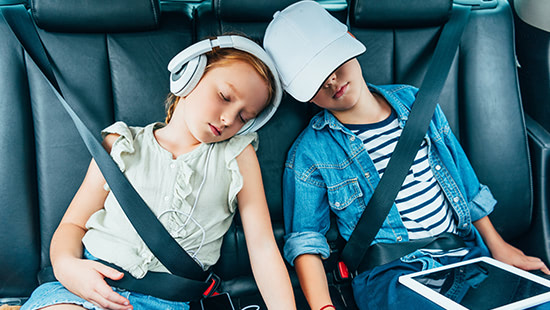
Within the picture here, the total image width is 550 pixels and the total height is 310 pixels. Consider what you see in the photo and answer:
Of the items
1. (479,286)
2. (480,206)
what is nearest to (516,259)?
(480,206)

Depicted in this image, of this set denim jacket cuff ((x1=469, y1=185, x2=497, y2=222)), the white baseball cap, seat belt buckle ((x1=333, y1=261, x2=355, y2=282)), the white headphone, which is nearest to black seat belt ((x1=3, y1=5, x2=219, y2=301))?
the white headphone

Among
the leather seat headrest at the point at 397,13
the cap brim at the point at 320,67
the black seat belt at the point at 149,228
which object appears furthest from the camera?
the leather seat headrest at the point at 397,13

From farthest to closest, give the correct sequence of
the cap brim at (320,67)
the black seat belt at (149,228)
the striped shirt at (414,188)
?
the striped shirt at (414,188), the cap brim at (320,67), the black seat belt at (149,228)

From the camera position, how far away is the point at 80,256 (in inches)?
45.4

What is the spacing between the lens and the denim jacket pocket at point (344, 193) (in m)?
1.34

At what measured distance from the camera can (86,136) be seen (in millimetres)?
1176

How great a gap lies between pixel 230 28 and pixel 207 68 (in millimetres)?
308

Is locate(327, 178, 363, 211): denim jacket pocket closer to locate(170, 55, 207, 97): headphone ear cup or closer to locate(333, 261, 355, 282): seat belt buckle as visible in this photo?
locate(333, 261, 355, 282): seat belt buckle

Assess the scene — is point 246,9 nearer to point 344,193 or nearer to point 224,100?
point 224,100

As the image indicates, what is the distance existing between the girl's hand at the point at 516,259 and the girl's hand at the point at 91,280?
1.12 metres

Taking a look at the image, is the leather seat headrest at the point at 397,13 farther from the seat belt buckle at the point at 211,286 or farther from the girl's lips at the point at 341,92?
the seat belt buckle at the point at 211,286

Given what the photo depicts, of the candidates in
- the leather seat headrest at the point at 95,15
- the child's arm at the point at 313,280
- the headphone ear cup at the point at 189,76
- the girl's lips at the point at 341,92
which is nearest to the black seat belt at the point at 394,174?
the child's arm at the point at 313,280

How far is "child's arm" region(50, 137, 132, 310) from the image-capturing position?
1.04 meters

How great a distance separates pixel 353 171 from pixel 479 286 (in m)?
0.47
